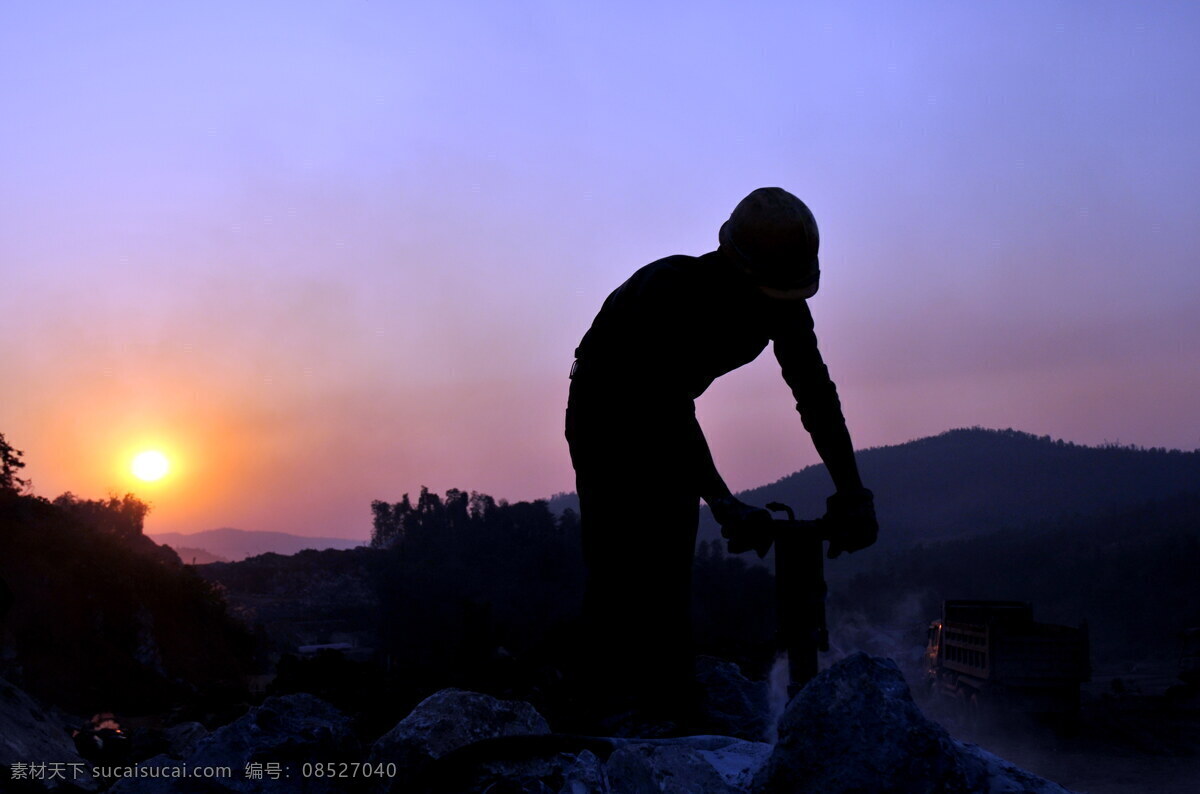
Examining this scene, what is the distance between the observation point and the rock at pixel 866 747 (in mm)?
2271

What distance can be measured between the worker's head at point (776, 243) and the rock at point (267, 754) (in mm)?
2388

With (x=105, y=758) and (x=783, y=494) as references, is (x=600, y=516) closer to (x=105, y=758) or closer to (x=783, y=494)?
(x=105, y=758)

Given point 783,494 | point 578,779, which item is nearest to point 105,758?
point 578,779

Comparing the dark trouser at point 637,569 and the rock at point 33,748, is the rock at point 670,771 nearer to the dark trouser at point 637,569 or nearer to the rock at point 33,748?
the dark trouser at point 637,569

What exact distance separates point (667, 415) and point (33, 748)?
10.7 feet

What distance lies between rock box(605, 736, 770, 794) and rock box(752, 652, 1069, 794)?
0.12 meters

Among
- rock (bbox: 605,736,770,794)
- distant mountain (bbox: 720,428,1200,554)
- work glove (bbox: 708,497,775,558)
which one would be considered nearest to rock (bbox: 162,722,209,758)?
rock (bbox: 605,736,770,794)

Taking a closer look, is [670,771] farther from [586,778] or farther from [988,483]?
[988,483]

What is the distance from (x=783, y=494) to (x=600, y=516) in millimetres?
86530

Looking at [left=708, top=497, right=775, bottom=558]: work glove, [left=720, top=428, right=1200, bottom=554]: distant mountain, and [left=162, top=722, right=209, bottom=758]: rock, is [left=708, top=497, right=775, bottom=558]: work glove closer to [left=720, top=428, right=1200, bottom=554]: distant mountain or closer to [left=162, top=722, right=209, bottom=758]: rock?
[left=162, top=722, right=209, bottom=758]: rock

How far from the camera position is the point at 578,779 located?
8.22 feet

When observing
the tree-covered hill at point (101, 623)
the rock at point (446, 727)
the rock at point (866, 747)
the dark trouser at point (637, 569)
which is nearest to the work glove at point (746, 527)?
the rock at point (866, 747)

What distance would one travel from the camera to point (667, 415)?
10.9 ft

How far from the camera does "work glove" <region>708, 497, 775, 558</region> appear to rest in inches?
107
